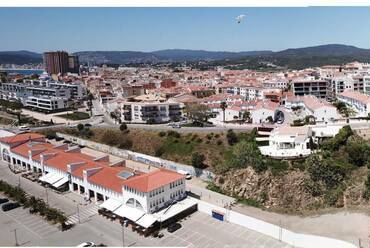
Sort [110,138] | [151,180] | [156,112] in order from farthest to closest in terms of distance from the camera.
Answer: [156,112], [110,138], [151,180]

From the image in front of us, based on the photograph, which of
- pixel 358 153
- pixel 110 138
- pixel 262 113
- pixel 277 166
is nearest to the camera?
pixel 358 153

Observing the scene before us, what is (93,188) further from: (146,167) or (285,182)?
(285,182)

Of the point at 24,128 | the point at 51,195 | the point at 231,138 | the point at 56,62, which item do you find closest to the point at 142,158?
the point at 231,138

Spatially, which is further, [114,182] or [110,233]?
[114,182]

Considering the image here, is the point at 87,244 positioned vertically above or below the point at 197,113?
below

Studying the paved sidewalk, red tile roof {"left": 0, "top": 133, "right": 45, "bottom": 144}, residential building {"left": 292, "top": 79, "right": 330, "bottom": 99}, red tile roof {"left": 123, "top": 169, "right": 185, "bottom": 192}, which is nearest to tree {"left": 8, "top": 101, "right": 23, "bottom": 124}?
red tile roof {"left": 0, "top": 133, "right": 45, "bottom": 144}

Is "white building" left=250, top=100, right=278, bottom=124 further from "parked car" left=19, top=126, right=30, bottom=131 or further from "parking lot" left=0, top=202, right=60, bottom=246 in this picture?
"parked car" left=19, top=126, right=30, bottom=131

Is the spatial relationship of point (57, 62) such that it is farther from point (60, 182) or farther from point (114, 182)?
point (114, 182)
